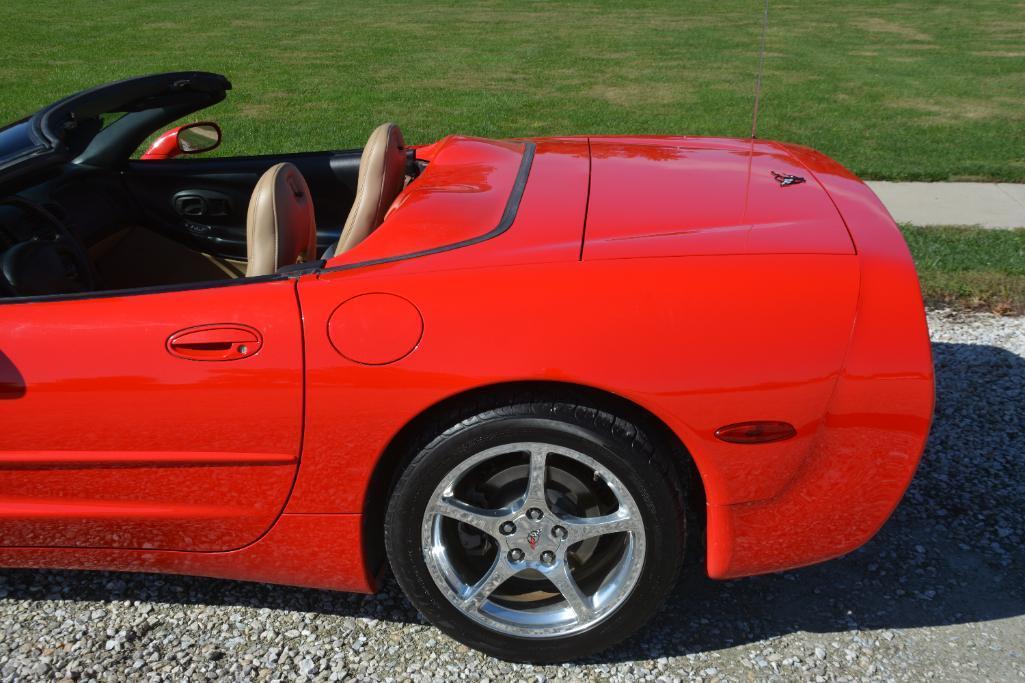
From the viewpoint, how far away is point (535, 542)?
2729mm

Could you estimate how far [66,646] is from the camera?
2.92 meters

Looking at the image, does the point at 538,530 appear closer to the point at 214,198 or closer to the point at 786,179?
the point at 786,179

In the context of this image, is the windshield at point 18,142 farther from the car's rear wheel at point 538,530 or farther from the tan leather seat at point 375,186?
the car's rear wheel at point 538,530

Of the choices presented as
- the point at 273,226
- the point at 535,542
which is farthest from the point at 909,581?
the point at 273,226

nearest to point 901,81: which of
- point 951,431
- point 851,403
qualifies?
point 951,431

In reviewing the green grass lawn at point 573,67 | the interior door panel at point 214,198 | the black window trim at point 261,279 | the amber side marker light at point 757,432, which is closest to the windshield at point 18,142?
the black window trim at point 261,279

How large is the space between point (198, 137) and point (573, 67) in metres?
9.01

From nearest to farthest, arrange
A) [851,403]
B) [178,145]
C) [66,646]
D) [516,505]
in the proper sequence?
1. [851,403]
2. [516,505]
3. [66,646]
4. [178,145]

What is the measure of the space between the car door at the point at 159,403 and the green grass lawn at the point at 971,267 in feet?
12.4

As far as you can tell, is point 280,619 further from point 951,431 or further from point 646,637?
point 951,431

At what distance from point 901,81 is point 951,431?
342 inches

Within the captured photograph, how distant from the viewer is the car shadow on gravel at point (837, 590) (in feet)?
9.74

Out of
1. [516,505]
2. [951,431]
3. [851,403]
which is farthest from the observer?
[951,431]

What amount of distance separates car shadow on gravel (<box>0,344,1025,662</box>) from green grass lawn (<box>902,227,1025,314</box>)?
1.78 m
